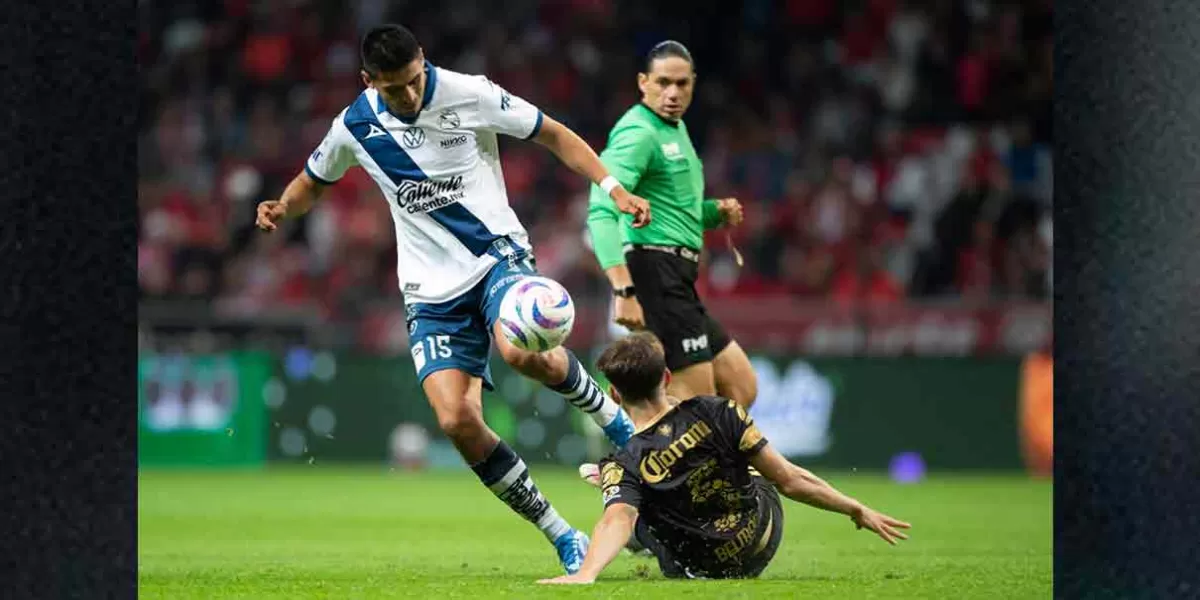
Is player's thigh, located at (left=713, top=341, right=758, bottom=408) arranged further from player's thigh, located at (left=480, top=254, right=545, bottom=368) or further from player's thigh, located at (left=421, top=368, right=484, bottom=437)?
player's thigh, located at (left=421, top=368, right=484, bottom=437)

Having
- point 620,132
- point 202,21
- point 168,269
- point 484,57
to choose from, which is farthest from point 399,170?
point 202,21

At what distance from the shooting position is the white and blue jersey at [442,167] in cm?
651

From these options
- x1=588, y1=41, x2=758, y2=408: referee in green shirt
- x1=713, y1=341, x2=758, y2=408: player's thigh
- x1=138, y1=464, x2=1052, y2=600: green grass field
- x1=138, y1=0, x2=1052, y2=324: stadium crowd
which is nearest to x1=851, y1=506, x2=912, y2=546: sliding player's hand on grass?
x1=138, y1=464, x2=1052, y2=600: green grass field

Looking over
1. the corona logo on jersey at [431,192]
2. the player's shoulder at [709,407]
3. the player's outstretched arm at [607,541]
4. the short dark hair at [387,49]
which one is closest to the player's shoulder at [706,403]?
the player's shoulder at [709,407]

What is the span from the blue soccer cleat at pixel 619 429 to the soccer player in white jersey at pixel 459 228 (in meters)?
0.36

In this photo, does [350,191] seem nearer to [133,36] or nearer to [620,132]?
[620,132]

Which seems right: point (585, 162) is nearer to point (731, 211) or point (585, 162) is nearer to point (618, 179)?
point (618, 179)

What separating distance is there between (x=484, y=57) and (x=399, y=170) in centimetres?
1387

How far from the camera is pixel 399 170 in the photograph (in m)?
6.55

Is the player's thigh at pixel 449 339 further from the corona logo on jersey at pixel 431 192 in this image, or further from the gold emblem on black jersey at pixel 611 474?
the gold emblem on black jersey at pixel 611 474

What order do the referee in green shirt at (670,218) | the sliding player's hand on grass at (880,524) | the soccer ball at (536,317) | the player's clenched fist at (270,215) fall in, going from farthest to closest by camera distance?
1. the referee in green shirt at (670,218)
2. the player's clenched fist at (270,215)
3. the soccer ball at (536,317)
4. the sliding player's hand on grass at (880,524)

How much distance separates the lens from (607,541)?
5531 mm

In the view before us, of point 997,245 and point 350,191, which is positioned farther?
point 350,191

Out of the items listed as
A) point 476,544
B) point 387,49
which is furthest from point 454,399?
point 476,544
